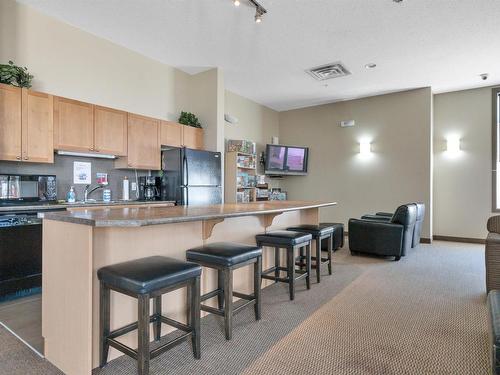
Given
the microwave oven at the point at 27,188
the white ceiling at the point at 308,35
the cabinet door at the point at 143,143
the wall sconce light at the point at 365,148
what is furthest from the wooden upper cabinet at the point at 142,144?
the wall sconce light at the point at 365,148

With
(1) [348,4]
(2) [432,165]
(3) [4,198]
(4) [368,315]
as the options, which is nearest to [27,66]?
(3) [4,198]

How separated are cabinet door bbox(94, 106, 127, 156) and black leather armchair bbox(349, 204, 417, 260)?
3.69m

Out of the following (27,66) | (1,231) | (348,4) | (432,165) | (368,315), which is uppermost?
(348,4)

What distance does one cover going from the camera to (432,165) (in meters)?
5.99

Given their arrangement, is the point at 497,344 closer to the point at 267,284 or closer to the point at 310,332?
the point at 310,332

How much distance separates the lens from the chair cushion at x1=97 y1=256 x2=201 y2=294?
1.50 m

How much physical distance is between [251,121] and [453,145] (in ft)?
13.7

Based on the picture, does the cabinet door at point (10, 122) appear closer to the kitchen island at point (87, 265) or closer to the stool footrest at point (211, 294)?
the kitchen island at point (87, 265)

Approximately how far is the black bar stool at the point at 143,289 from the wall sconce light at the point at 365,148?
563 cm

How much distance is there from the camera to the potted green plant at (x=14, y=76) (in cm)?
298

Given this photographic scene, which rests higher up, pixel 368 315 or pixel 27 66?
pixel 27 66

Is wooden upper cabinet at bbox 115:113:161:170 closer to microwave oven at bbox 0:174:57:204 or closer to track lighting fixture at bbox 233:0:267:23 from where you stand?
microwave oven at bbox 0:174:57:204

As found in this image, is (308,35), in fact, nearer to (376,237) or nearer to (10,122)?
(376,237)

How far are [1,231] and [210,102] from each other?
11.0 feet
